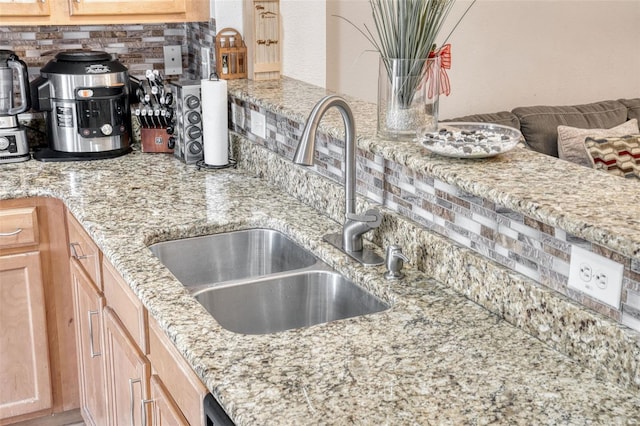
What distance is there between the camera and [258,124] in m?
2.75

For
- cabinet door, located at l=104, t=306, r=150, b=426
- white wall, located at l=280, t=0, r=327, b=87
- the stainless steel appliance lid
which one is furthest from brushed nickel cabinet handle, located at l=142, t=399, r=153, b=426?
white wall, located at l=280, t=0, r=327, b=87

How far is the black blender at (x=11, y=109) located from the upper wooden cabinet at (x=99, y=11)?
14 cm

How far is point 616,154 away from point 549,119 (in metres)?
0.60

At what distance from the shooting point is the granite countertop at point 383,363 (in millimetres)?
1295

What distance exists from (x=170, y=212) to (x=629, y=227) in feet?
4.57

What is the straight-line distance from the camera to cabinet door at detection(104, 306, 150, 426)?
1.96 m

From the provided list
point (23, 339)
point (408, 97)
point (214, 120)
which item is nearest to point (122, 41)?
point (214, 120)

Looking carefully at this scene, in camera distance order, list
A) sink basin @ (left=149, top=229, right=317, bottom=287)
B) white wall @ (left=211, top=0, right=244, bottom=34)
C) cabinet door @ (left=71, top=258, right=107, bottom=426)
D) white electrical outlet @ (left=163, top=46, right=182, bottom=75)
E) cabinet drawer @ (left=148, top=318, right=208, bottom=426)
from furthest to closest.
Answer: white electrical outlet @ (left=163, top=46, right=182, bottom=75), white wall @ (left=211, top=0, right=244, bottom=34), cabinet door @ (left=71, top=258, right=107, bottom=426), sink basin @ (left=149, top=229, right=317, bottom=287), cabinet drawer @ (left=148, top=318, right=208, bottom=426)

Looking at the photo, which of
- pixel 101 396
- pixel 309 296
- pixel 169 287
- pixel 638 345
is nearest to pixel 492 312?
pixel 638 345

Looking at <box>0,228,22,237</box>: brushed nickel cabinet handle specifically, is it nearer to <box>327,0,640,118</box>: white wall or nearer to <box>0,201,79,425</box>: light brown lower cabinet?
<box>0,201,79,425</box>: light brown lower cabinet

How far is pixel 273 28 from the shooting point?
2.96 m

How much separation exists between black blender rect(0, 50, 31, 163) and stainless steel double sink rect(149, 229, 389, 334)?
1.00 m

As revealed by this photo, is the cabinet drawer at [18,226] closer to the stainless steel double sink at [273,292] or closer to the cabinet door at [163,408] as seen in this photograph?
the stainless steel double sink at [273,292]

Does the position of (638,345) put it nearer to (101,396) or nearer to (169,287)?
(169,287)
